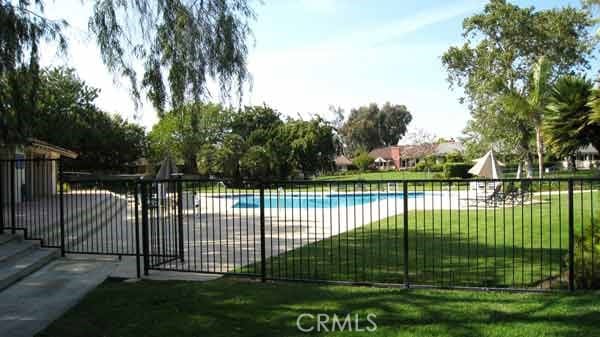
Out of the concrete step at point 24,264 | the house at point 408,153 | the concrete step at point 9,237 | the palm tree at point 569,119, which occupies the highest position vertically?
the house at point 408,153

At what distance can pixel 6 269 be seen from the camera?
295 inches

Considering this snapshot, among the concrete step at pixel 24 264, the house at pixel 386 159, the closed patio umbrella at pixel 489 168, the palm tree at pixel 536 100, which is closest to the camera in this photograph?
the concrete step at pixel 24 264

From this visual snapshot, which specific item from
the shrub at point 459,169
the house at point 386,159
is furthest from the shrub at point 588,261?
the house at point 386,159

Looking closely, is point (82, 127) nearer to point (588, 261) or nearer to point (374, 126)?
point (588, 261)

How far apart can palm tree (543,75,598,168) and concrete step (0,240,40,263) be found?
26.6 ft

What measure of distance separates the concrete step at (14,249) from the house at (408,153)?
4591 centimetres

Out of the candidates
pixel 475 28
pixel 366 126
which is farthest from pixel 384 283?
pixel 366 126

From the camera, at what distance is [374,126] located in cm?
8506

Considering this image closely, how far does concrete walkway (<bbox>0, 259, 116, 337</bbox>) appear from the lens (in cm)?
536

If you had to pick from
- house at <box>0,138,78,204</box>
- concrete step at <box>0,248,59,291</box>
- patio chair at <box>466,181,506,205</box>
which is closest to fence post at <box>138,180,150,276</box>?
concrete step at <box>0,248,59,291</box>

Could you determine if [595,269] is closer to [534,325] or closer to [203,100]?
[534,325]

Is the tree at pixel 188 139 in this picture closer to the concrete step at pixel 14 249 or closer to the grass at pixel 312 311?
the concrete step at pixel 14 249

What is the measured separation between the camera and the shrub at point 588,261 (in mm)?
6023

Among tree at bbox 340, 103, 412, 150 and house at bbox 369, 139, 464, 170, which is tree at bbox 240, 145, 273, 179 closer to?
house at bbox 369, 139, 464, 170
